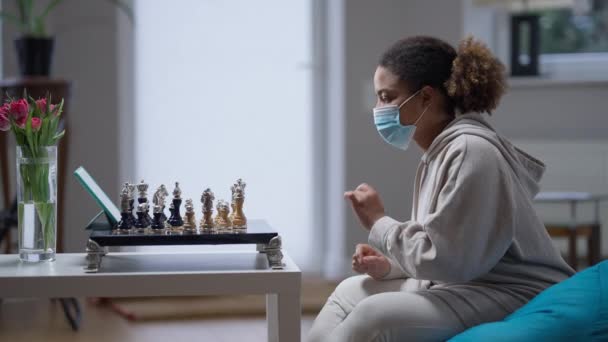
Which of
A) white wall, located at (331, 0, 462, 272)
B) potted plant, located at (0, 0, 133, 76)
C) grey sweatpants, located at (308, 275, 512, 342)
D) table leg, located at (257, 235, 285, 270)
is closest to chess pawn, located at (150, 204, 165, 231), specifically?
table leg, located at (257, 235, 285, 270)

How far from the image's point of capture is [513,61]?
183 inches

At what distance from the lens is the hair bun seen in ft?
6.62

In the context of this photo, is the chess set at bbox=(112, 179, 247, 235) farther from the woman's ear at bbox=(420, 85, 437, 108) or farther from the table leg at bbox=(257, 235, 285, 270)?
the woman's ear at bbox=(420, 85, 437, 108)

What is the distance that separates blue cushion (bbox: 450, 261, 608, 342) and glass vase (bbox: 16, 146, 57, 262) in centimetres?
96

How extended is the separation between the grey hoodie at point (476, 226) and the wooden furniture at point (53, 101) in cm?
185

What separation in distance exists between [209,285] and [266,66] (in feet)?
8.06

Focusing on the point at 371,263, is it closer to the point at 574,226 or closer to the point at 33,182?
the point at 33,182

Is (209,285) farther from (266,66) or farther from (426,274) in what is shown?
(266,66)

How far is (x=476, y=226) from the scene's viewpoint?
1.79 metres

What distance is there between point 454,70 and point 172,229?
2.31 ft

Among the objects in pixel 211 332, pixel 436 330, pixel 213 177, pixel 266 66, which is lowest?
pixel 211 332

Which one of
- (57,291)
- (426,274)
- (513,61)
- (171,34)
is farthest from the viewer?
(513,61)

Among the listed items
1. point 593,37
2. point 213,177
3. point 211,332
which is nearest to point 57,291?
point 211,332

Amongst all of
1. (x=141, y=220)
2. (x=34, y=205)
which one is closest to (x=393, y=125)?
(x=141, y=220)
